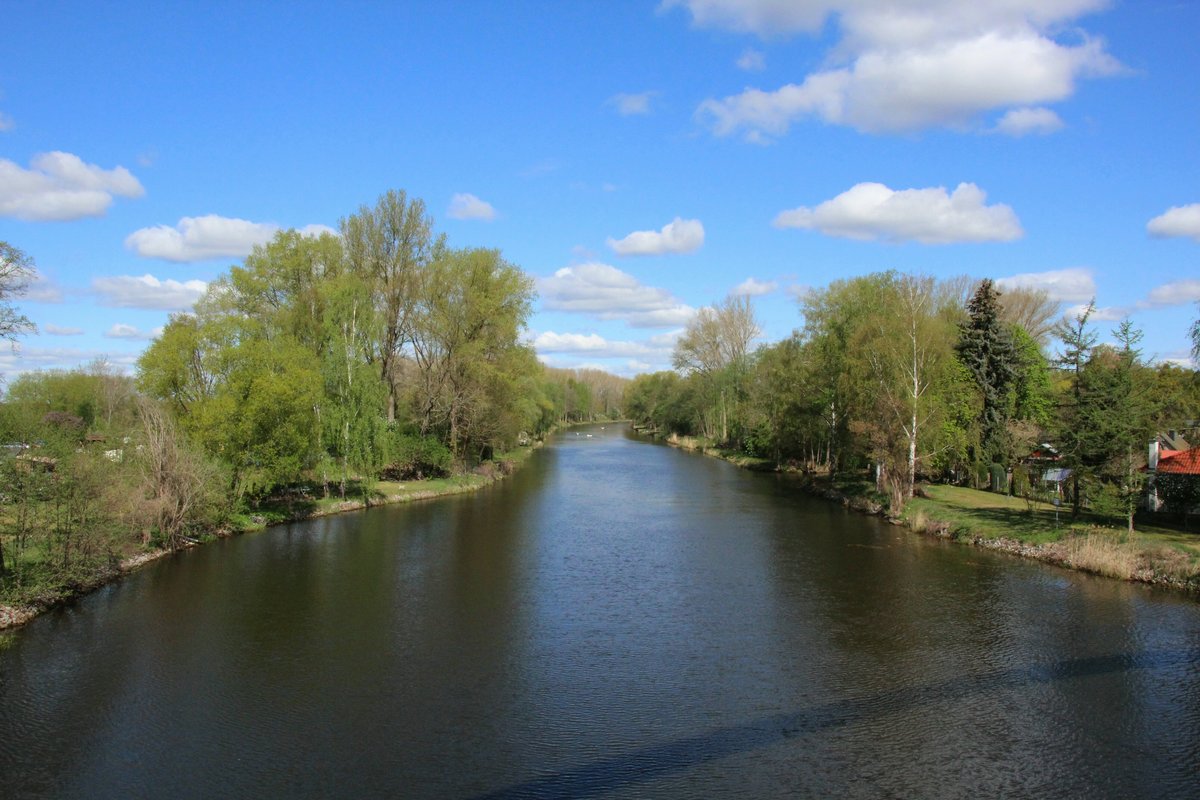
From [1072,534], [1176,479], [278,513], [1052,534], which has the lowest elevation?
[278,513]

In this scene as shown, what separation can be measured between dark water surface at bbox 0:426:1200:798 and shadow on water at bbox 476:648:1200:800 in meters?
0.05

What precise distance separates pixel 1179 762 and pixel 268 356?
2883cm

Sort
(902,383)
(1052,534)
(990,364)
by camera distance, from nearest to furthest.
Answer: (1052,534) < (902,383) < (990,364)

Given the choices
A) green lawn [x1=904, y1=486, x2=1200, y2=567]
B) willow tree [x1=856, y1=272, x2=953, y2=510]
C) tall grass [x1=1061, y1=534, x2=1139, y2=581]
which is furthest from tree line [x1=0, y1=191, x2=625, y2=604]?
tall grass [x1=1061, y1=534, x2=1139, y2=581]

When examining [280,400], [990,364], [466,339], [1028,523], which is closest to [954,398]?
[990,364]

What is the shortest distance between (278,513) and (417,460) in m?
11.0

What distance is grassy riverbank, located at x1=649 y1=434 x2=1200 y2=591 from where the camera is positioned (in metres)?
20.6

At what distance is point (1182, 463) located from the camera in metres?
25.1

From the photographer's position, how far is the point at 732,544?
26.5 m

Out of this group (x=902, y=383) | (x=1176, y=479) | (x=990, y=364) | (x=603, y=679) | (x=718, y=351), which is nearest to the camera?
(x=603, y=679)

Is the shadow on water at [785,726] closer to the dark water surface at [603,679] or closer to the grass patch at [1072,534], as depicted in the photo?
the dark water surface at [603,679]

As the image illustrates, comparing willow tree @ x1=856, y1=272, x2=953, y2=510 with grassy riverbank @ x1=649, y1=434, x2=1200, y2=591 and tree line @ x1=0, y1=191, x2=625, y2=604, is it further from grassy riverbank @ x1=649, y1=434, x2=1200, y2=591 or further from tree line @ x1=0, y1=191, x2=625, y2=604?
tree line @ x1=0, y1=191, x2=625, y2=604

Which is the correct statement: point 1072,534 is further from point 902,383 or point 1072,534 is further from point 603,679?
point 603,679

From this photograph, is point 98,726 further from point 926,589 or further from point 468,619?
point 926,589
